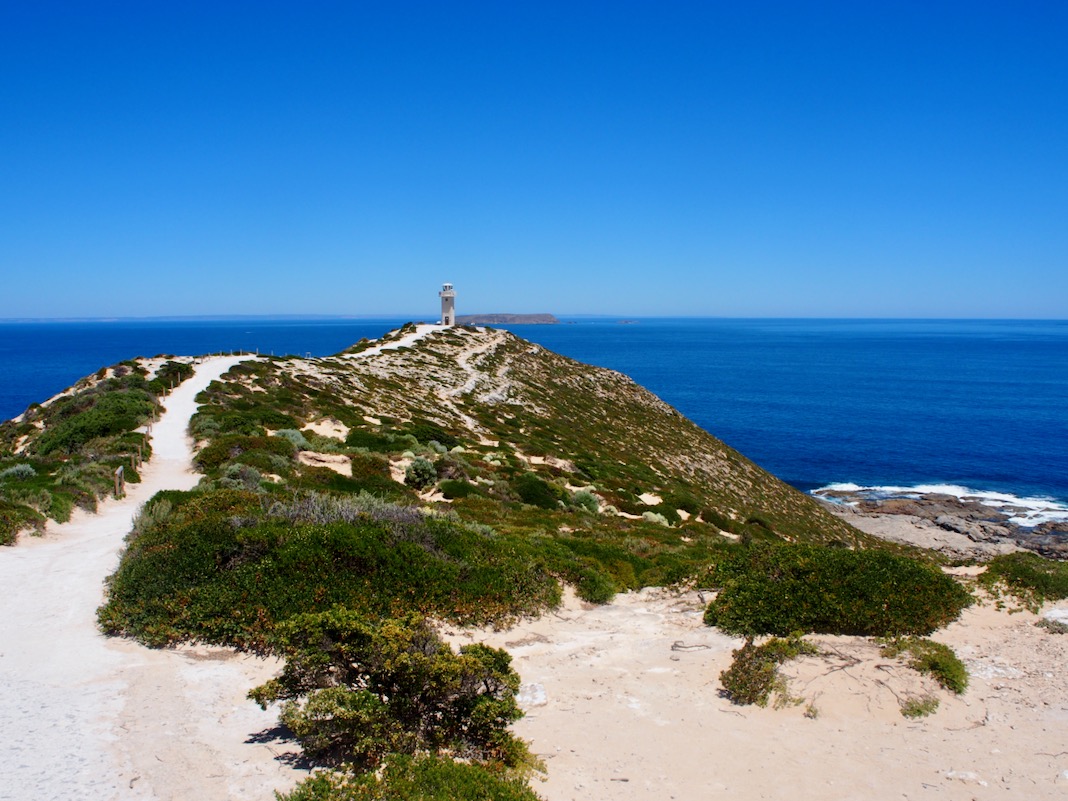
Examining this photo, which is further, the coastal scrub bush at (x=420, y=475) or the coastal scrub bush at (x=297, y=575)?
the coastal scrub bush at (x=420, y=475)

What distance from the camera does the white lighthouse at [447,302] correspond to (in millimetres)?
91438

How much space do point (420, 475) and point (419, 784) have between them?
1653 cm

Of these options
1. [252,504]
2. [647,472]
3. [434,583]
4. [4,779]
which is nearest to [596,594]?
[434,583]

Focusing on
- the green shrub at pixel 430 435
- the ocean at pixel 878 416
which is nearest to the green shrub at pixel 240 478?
the green shrub at pixel 430 435

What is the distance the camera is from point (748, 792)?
7.01 meters

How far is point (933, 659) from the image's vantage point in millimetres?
9406

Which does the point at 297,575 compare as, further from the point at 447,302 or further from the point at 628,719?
→ the point at 447,302

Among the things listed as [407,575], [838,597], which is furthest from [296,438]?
[838,597]

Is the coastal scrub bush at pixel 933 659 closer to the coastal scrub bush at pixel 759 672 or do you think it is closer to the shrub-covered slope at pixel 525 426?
the coastal scrub bush at pixel 759 672

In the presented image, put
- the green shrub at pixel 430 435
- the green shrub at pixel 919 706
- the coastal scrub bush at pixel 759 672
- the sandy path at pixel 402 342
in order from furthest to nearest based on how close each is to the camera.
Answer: the sandy path at pixel 402 342, the green shrub at pixel 430 435, the coastal scrub bush at pixel 759 672, the green shrub at pixel 919 706

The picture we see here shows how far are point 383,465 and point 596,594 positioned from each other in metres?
12.4

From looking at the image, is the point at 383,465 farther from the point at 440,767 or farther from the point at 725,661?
the point at 440,767

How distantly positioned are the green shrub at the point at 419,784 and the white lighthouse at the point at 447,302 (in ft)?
282

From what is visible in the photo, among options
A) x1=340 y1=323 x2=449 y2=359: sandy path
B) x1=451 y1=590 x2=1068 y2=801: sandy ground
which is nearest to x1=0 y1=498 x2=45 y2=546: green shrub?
x1=451 y1=590 x2=1068 y2=801: sandy ground
